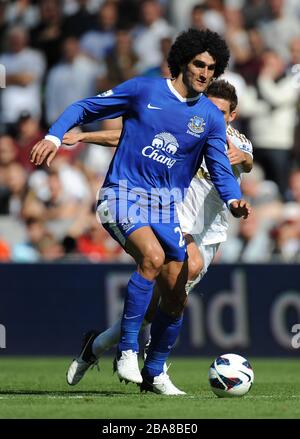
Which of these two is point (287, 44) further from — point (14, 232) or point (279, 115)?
point (14, 232)

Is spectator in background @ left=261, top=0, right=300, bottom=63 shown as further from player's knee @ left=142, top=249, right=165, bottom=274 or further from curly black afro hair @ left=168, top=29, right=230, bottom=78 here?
player's knee @ left=142, top=249, right=165, bottom=274

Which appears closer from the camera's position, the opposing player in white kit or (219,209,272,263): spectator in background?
the opposing player in white kit

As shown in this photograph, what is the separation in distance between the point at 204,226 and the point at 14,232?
19.2 feet

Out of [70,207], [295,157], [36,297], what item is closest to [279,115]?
[295,157]

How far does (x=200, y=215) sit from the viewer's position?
10023 mm

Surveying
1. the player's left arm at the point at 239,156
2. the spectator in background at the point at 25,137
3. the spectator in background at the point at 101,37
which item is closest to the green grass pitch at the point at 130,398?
the player's left arm at the point at 239,156

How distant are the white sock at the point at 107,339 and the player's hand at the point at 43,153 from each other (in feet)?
5.22

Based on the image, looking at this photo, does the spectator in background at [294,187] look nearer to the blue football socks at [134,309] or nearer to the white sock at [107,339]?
the white sock at [107,339]

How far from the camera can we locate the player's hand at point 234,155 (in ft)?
30.5

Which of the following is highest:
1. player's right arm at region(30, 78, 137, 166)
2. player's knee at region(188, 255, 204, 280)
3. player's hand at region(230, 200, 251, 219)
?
player's right arm at region(30, 78, 137, 166)

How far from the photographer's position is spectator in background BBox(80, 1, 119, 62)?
17359 millimetres

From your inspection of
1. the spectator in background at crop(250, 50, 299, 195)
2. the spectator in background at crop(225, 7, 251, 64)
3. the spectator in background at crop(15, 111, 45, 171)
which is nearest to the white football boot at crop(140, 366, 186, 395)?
the spectator in background at crop(250, 50, 299, 195)

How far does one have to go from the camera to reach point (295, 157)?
1619 centimetres

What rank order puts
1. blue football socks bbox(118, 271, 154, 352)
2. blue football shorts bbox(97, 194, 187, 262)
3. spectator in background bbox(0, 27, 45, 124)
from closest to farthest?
blue football socks bbox(118, 271, 154, 352) → blue football shorts bbox(97, 194, 187, 262) → spectator in background bbox(0, 27, 45, 124)
